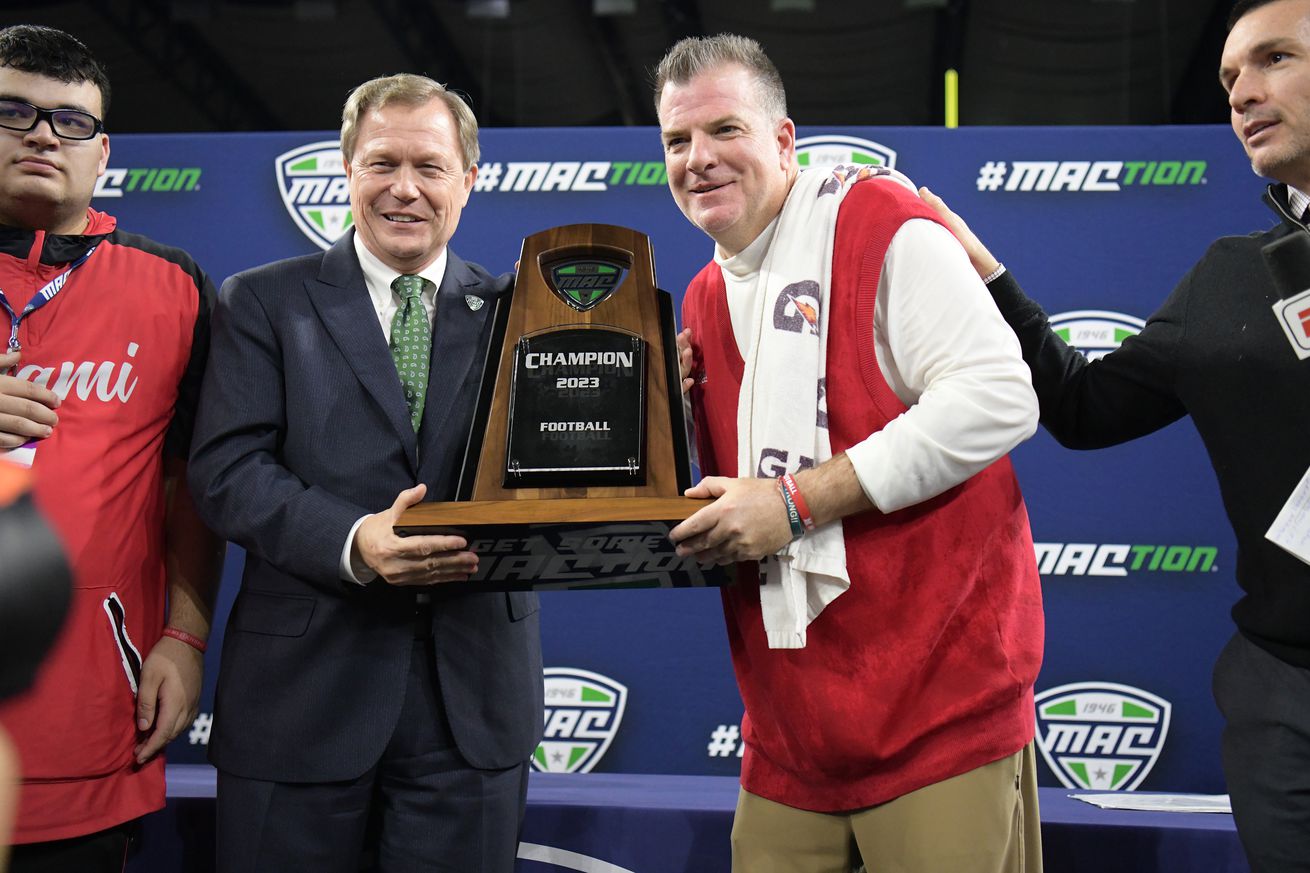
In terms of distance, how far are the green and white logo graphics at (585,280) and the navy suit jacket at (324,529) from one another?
110mm

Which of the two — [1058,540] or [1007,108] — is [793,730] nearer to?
[1058,540]

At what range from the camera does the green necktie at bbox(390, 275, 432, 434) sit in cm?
183

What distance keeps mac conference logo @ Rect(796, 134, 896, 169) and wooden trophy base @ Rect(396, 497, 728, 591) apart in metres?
1.94

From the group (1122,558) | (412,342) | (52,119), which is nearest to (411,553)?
(412,342)

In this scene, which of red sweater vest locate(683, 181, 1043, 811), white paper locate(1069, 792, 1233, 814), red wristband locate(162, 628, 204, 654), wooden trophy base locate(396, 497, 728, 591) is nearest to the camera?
wooden trophy base locate(396, 497, 728, 591)

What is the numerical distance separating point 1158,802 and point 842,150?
6.38 feet

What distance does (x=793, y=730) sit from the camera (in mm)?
1659

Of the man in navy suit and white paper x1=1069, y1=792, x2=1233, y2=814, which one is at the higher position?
the man in navy suit

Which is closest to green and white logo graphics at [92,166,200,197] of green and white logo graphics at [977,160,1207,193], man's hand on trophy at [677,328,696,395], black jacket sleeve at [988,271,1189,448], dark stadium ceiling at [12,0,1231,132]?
man's hand on trophy at [677,328,696,395]

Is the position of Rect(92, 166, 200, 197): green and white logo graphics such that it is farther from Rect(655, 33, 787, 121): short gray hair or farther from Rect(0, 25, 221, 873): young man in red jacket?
Rect(655, 33, 787, 121): short gray hair

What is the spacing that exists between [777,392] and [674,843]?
1.24 metres

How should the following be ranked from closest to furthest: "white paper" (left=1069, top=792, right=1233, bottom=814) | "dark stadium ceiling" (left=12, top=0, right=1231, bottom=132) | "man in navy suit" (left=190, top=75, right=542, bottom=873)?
"man in navy suit" (left=190, top=75, right=542, bottom=873) → "white paper" (left=1069, top=792, right=1233, bottom=814) → "dark stadium ceiling" (left=12, top=0, right=1231, bottom=132)

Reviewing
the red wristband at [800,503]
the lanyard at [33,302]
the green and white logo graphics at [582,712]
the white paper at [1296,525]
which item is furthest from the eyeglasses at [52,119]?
the white paper at [1296,525]

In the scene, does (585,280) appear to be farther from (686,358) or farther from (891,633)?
(891,633)
